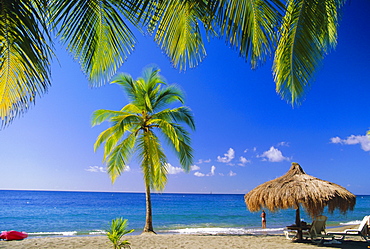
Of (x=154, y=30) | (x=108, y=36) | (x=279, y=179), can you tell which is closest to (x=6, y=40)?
(x=108, y=36)

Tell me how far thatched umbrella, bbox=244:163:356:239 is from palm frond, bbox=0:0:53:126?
8.09m

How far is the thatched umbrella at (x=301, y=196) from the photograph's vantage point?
28.3ft

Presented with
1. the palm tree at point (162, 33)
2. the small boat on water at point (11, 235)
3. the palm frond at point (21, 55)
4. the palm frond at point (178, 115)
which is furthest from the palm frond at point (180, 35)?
the small boat on water at point (11, 235)

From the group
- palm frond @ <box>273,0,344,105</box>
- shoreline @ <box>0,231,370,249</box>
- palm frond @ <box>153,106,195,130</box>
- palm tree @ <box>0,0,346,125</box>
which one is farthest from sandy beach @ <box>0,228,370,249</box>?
palm frond @ <box>273,0,344,105</box>

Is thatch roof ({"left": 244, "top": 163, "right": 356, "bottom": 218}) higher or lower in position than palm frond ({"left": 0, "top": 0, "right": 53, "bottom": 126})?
lower

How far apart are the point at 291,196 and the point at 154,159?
4.93 meters

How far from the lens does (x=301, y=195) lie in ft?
28.7

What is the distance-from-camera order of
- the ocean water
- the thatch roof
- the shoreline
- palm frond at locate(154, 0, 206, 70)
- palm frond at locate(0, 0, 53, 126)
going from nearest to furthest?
palm frond at locate(0, 0, 53, 126), palm frond at locate(154, 0, 206, 70), the thatch roof, the shoreline, the ocean water

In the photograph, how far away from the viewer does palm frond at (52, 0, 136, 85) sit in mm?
2314

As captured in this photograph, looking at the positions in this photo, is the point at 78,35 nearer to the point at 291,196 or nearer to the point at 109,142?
the point at 291,196

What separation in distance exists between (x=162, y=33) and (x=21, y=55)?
1.12m

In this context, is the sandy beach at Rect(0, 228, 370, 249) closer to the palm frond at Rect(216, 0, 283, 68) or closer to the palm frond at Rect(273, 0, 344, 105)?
the palm frond at Rect(273, 0, 344, 105)

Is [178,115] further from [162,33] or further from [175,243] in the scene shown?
[162,33]

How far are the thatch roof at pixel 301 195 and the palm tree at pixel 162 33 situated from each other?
704 cm
